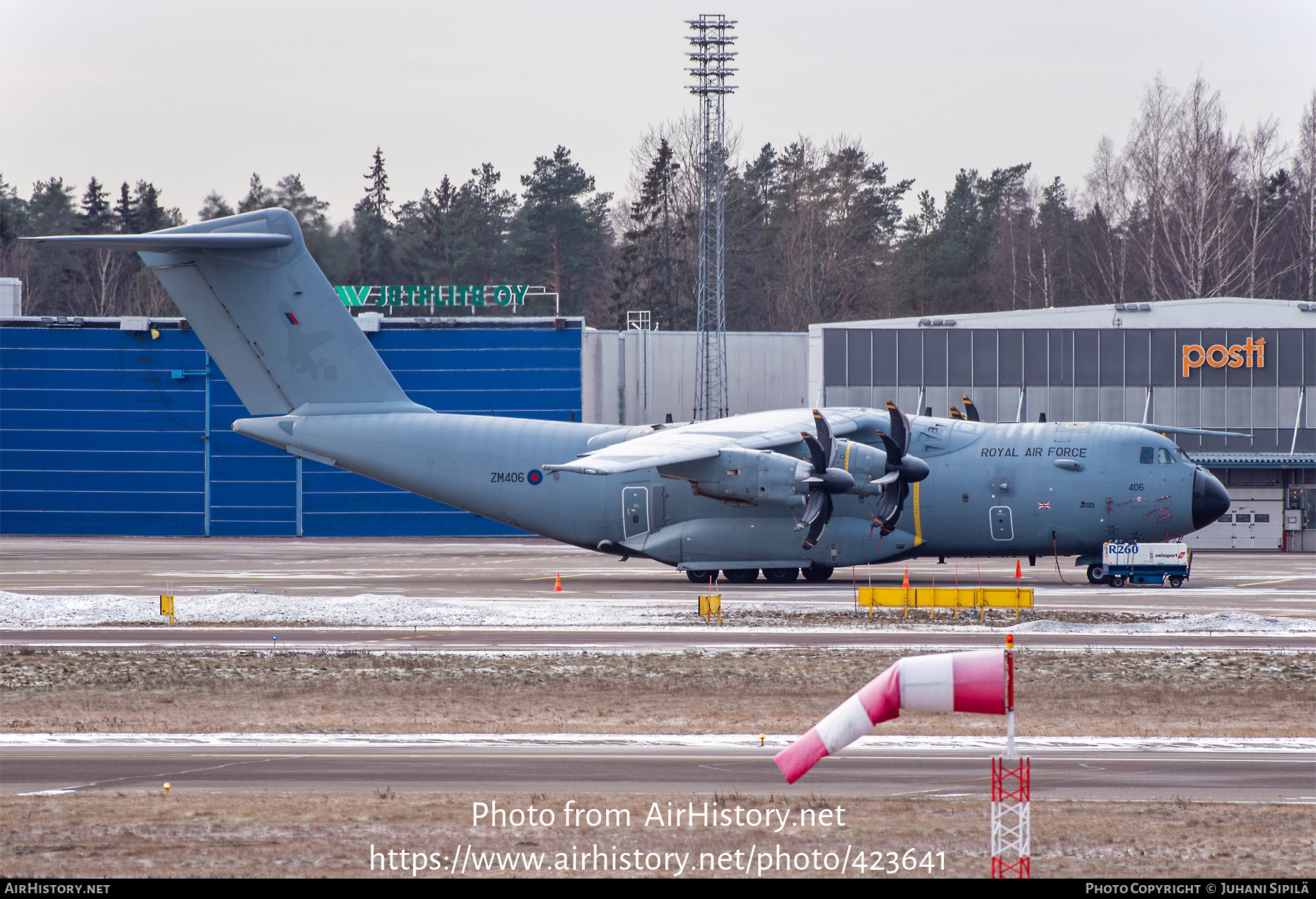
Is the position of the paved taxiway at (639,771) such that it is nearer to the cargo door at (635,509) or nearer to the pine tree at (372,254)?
the cargo door at (635,509)

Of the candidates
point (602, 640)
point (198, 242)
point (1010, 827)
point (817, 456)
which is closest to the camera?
point (1010, 827)

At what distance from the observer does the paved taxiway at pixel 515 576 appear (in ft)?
100

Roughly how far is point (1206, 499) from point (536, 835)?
26484 mm

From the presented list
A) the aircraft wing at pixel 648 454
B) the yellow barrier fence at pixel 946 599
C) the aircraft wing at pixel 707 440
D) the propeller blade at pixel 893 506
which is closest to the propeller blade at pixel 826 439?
the aircraft wing at pixel 707 440

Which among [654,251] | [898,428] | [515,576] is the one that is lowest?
[515,576]

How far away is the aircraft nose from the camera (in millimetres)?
32688

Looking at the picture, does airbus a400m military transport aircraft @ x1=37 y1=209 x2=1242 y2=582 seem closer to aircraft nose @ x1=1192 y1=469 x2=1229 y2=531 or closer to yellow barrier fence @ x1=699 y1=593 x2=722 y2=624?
aircraft nose @ x1=1192 y1=469 x2=1229 y2=531

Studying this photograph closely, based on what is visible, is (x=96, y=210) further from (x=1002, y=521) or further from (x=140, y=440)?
(x=1002, y=521)

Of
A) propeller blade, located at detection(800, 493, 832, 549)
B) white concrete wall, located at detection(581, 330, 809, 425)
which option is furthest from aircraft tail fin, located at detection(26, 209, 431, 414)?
white concrete wall, located at detection(581, 330, 809, 425)

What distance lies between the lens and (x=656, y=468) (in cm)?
3181

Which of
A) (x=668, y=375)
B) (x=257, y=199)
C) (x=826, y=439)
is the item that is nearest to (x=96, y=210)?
(x=257, y=199)

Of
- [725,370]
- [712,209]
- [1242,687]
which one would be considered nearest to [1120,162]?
[712,209]

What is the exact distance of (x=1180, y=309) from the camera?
51438mm

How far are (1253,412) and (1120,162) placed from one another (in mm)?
28571
